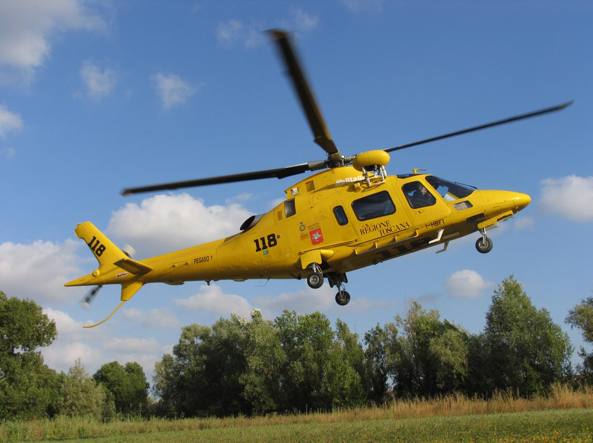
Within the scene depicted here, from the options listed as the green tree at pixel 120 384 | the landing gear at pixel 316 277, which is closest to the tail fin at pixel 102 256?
the landing gear at pixel 316 277

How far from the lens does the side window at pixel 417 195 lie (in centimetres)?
1808

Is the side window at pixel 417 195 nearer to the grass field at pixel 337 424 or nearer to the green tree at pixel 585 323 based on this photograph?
the grass field at pixel 337 424

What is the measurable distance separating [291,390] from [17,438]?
29.4 metres

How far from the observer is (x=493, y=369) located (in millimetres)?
54000

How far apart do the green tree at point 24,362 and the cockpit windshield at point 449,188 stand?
60.4m

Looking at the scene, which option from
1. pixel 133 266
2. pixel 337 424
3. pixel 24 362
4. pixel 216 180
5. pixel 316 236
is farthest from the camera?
pixel 24 362

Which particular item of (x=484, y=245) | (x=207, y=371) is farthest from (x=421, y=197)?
(x=207, y=371)

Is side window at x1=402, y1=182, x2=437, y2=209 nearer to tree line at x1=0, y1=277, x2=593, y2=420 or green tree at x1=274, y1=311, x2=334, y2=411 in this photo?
tree line at x1=0, y1=277, x2=593, y2=420

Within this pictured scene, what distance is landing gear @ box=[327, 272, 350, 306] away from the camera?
19.7 meters

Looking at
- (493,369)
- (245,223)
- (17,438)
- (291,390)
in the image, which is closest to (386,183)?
(245,223)

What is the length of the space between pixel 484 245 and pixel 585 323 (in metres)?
44.1

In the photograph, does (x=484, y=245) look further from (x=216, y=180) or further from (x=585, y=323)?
(x=585, y=323)

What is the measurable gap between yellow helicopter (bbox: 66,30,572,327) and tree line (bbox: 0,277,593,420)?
35985mm

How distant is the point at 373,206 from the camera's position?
18.4 metres
